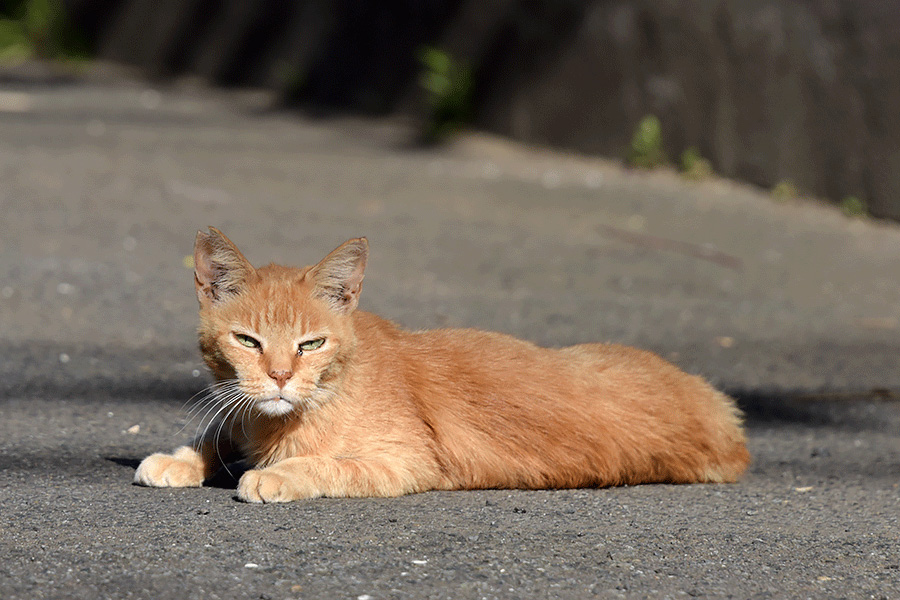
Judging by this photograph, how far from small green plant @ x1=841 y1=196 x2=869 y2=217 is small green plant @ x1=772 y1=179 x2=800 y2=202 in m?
0.49

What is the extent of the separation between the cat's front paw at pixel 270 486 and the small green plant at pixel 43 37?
A: 16835 millimetres

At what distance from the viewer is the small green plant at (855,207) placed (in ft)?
28.0

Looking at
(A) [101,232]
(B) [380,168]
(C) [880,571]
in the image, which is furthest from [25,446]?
(B) [380,168]

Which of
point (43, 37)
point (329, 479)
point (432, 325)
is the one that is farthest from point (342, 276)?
point (43, 37)

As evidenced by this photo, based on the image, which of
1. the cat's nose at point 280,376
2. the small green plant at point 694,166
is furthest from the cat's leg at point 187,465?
the small green plant at point 694,166

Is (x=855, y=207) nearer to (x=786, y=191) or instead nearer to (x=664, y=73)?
(x=786, y=191)

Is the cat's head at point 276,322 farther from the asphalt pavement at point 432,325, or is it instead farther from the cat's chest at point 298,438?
the asphalt pavement at point 432,325

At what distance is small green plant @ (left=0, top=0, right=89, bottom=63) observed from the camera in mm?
18203

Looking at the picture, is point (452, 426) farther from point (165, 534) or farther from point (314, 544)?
point (165, 534)

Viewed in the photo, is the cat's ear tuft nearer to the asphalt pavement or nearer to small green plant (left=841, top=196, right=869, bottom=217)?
Result: the asphalt pavement

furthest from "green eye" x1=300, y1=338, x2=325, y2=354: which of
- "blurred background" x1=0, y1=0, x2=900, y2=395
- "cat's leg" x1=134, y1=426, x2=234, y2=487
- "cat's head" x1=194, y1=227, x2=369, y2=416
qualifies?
"blurred background" x1=0, y1=0, x2=900, y2=395

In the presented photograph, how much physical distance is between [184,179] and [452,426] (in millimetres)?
6289

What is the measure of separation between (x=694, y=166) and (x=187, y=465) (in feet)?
23.9

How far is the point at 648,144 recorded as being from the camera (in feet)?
32.6
